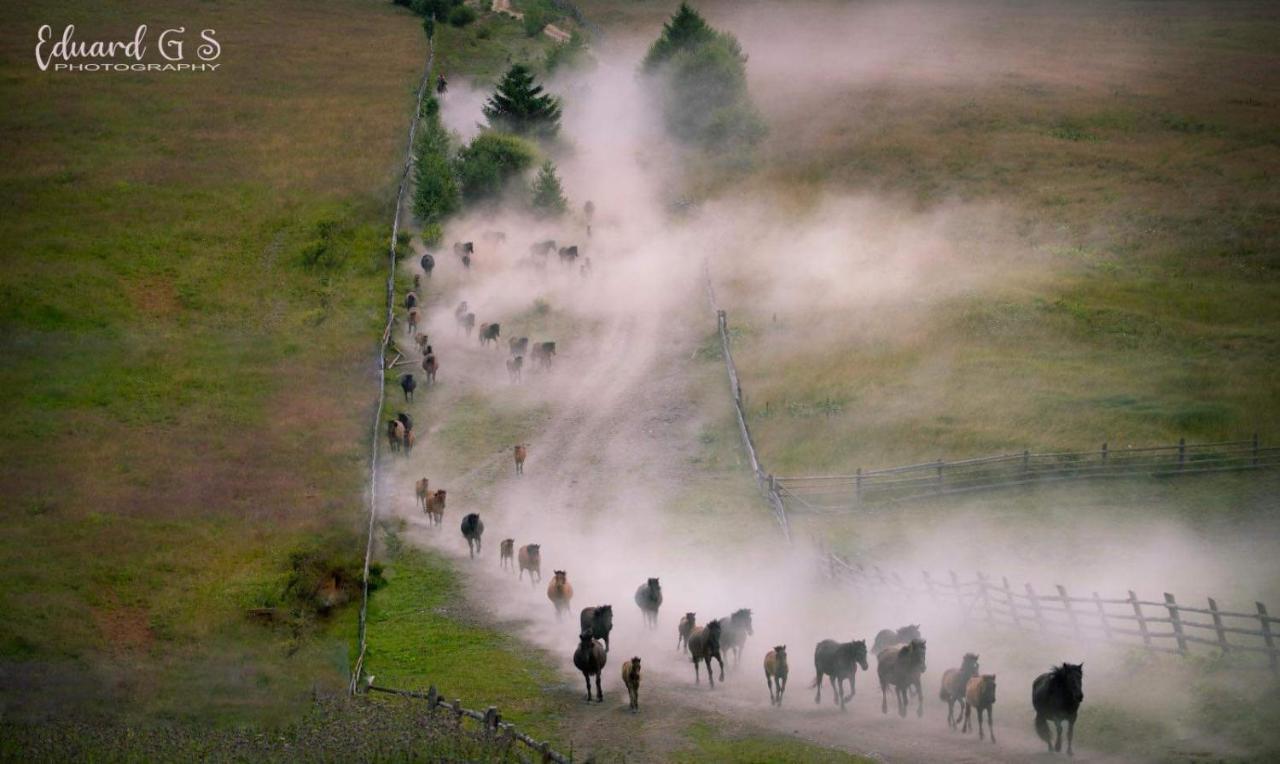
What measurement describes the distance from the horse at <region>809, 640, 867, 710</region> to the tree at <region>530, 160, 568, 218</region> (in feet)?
153

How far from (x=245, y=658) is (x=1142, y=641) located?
21.8 meters

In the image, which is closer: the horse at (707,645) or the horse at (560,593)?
the horse at (707,645)

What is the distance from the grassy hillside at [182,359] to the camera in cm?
3002

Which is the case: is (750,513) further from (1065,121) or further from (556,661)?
(1065,121)

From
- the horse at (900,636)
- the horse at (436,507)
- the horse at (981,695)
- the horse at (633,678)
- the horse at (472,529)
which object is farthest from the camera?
the horse at (436,507)

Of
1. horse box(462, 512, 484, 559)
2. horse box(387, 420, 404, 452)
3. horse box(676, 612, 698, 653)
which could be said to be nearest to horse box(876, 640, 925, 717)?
horse box(676, 612, 698, 653)

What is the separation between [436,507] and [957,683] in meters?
19.5

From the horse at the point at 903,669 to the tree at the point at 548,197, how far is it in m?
47.5

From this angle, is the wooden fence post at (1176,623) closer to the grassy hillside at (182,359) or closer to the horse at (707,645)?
the horse at (707,645)

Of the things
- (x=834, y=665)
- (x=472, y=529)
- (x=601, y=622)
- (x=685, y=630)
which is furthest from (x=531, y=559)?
(x=834, y=665)

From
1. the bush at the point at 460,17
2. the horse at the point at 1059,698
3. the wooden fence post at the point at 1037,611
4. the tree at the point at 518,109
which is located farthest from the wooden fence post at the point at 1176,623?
the bush at the point at 460,17

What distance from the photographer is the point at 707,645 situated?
27.1m

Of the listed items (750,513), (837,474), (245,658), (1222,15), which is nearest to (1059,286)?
(837,474)

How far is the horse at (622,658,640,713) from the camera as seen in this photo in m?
25.3
